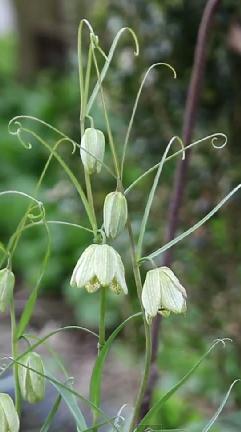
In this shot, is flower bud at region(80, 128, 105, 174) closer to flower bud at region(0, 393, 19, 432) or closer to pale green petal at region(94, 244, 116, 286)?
pale green petal at region(94, 244, 116, 286)

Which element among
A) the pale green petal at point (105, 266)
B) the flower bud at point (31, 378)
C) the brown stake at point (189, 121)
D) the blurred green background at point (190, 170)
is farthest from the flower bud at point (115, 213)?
the blurred green background at point (190, 170)

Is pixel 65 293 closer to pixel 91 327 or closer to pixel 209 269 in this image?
pixel 91 327

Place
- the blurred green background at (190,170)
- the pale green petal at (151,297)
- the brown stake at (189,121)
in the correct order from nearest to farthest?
the pale green petal at (151,297) < the brown stake at (189,121) < the blurred green background at (190,170)

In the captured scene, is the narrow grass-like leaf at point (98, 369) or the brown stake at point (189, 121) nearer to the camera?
the narrow grass-like leaf at point (98, 369)

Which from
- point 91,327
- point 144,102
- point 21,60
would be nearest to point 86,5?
point 21,60

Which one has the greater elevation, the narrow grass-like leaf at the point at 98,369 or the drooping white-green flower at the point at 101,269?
the drooping white-green flower at the point at 101,269

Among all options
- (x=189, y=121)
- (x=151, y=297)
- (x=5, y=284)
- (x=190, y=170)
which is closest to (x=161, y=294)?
(x=151, y=297)

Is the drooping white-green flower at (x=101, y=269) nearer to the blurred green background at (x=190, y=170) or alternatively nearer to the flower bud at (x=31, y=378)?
the flower bud at (x=31, y=378)

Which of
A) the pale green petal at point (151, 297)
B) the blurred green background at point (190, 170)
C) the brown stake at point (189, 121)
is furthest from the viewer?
the blurred green background at point (190, 170)
